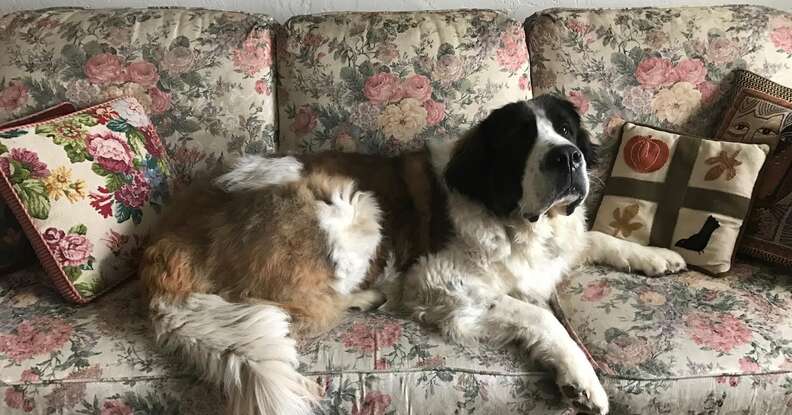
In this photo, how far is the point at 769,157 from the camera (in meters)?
1.96

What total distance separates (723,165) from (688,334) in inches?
26.2

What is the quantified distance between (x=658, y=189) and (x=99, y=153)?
1.75m

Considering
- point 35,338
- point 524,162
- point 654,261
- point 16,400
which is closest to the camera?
point 16,400

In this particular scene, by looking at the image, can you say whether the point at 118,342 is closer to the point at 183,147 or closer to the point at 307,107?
the point at 183,147

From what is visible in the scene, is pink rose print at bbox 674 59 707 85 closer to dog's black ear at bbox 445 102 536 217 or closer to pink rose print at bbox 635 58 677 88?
pink rose print at bbox 635 58 677 88

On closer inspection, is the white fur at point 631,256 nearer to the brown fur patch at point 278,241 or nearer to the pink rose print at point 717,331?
the pink rose print at point 717,331

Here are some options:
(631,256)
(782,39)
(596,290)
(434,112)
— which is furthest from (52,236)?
(782,39)

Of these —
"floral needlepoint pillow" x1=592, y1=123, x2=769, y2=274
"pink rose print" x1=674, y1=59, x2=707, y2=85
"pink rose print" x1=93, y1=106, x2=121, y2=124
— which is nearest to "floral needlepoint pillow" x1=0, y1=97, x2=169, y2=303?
"pink rose print" x1=93, y1=106, x2=121, y2=124

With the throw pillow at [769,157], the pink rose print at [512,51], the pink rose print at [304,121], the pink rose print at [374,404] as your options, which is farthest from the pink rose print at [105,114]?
the throw pillow at [769,157]

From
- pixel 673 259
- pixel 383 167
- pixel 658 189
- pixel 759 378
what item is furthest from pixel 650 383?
pixel 383 167

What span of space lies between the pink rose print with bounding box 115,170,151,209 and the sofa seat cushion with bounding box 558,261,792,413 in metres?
1.31

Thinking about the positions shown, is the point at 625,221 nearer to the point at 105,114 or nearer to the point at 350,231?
the point at 350,231

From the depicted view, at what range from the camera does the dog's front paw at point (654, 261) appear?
6.32 ft

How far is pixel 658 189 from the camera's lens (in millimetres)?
2066
